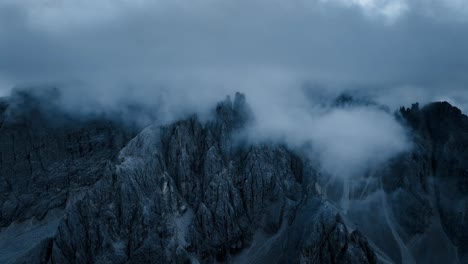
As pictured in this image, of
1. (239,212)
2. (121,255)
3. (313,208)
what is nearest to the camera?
(121,255)

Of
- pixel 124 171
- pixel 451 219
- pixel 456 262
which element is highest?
pixel 124 171

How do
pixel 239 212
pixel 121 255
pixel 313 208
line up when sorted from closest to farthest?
pixel 121 255 < pixel 313 208 < pixel 239 212

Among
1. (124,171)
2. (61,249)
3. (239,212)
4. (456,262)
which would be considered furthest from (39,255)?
(456,262)

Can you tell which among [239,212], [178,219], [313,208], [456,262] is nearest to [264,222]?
[239,212]

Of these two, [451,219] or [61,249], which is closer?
[61,249]

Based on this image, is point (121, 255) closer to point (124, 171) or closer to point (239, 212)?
point (124, 171)

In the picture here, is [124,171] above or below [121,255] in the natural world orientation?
above

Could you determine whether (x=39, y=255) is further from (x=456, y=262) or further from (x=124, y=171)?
(x=456, y=262)

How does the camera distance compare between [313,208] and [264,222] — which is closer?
[313,208]

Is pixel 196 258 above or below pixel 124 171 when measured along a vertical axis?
below
